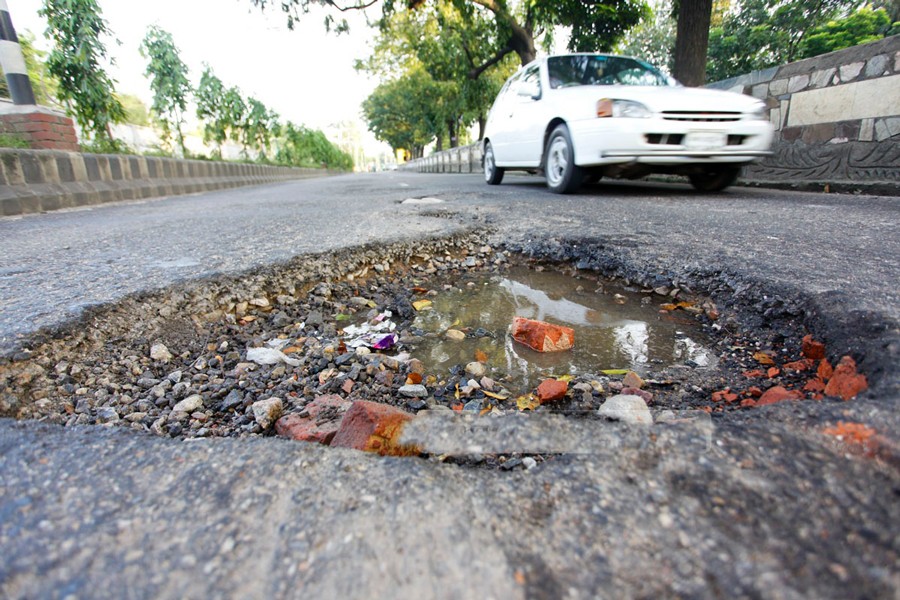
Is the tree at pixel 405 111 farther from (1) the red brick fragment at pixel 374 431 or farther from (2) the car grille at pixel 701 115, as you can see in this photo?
(1) the red brick fragment at pixel 374 431

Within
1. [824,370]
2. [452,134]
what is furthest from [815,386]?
[452,134]

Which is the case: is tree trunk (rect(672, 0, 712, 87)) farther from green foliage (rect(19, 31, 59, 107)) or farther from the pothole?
green foliage (rect(19, 31, 59, 107))

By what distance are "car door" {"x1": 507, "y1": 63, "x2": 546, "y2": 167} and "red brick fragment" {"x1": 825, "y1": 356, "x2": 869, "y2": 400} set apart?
437cm

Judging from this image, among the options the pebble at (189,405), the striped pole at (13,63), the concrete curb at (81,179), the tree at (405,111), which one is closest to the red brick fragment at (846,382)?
the pebble at (189,405)

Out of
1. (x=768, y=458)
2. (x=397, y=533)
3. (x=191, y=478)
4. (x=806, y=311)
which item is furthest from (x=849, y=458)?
(x=191, y=478)

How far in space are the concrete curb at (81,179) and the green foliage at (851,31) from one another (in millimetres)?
19101

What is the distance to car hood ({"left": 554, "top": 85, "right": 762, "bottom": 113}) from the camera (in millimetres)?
3875

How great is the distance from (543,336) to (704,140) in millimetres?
3424

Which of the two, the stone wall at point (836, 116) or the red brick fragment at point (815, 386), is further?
the stone wall at point (836, 116)

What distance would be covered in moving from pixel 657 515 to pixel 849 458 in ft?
1.04

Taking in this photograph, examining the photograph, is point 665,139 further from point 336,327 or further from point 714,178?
point 336,327

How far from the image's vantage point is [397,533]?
1.93 ft

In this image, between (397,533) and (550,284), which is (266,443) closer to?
(397,533)

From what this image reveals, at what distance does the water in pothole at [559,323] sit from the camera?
143 cm
